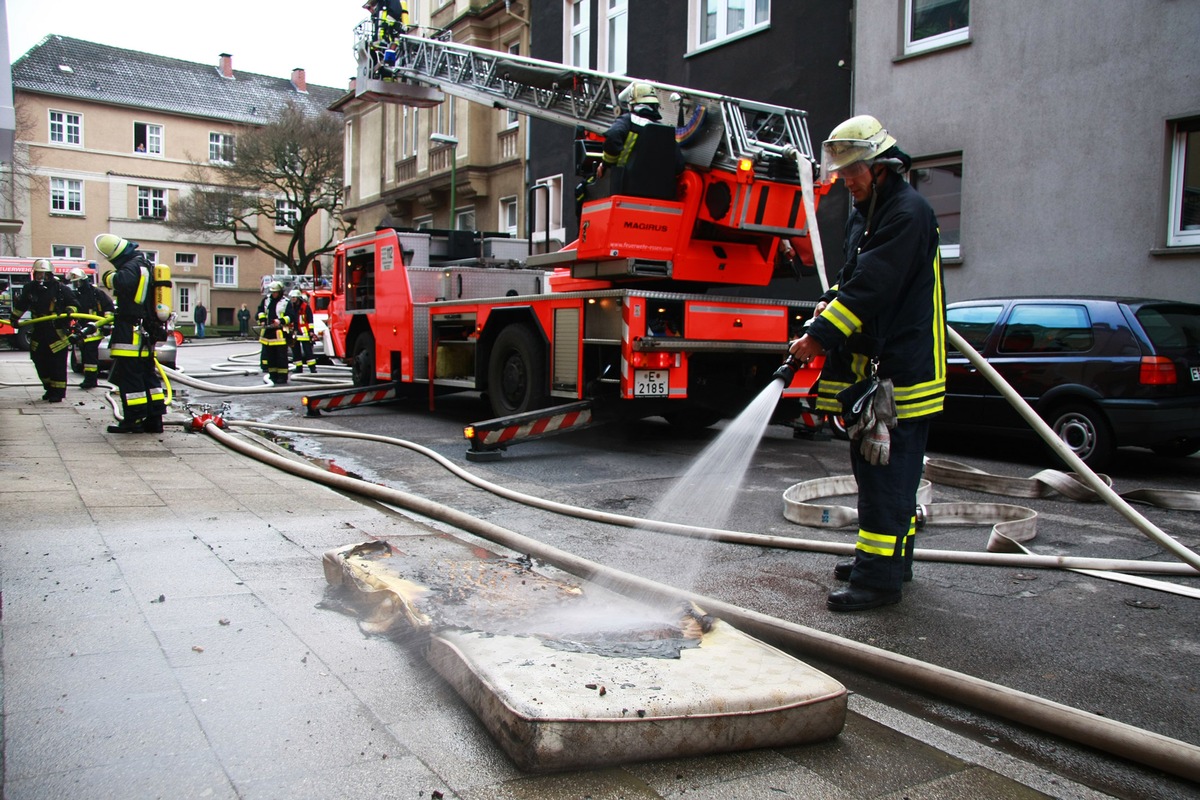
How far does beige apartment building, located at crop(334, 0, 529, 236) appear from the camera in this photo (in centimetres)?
2458

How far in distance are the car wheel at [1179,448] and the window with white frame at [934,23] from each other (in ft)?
Result: 23.3

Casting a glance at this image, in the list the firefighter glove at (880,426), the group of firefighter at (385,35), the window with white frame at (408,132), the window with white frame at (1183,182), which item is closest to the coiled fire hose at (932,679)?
the firefighter glove at (880,426)

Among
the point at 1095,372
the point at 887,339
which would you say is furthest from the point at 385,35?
the point at 887,339

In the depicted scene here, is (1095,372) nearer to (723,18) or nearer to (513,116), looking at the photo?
(723,18)

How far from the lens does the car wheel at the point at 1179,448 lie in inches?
303

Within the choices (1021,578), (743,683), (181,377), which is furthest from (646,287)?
(181,377)

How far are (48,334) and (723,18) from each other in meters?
12.3

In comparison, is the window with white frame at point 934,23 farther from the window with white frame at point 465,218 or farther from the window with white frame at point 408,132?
the window with white frame at point 408,132

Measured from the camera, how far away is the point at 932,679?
2.86m

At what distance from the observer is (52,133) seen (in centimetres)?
4947

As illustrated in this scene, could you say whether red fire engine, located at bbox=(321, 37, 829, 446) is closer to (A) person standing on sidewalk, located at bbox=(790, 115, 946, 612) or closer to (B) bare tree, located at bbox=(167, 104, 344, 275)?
(A) person standing on sidewalk, located at bbox=(790, 115, 946, 612)

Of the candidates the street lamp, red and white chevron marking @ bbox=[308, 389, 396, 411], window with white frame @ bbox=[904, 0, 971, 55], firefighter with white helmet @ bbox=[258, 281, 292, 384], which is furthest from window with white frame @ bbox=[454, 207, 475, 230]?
red and white chevron marking @ bbox=[308, 389, 396, 411]

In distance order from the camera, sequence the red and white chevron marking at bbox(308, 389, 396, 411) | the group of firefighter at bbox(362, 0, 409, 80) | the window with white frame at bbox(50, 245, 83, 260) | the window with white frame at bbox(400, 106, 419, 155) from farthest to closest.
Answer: the window with white frame at bbox(50, 245, 83, 260) < the window with white frame at bbox(400, 106, 419, 155) < the group of firefighter at bbox(362, 0, 409, 80) < the red and white chevron marking at bbox(308, 389, 396, 411)

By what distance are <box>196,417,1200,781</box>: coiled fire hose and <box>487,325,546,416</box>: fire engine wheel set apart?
14.4 ft
